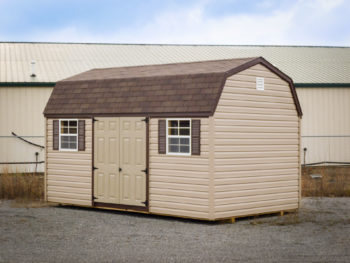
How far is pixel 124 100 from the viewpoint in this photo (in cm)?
1438

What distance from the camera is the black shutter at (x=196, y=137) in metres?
12.8

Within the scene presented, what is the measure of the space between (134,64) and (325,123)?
9366mm

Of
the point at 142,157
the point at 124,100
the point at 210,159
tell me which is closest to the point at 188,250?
the point at 210,159

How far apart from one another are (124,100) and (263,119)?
10.5 ft

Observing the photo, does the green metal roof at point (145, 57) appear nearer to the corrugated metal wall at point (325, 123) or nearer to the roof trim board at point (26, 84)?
the roof trim board at point (26, 84)

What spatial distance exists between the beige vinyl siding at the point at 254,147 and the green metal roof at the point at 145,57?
1421 cm

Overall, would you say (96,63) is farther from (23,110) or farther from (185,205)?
(185,205)

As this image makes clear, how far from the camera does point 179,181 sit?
516 inches

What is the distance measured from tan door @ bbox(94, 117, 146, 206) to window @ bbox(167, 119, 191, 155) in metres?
0.69

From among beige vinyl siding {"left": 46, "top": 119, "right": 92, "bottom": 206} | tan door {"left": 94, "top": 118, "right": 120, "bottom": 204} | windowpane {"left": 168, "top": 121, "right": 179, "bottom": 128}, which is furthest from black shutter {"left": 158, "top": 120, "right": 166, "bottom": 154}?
beige vinyl siding {"left": 46, "top": 119, "right": 92, "bottom": 206}

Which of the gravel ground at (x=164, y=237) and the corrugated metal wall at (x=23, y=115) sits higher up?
the corrugated metal wall at (x=23, y=115)

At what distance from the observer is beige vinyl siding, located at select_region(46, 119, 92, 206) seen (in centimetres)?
1498

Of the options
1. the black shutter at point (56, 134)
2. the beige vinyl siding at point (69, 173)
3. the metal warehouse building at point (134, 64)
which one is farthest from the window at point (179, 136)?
the metal warehouse building at point (134, 64)

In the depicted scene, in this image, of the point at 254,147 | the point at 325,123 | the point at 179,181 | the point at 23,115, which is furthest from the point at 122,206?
the point at 325,123
